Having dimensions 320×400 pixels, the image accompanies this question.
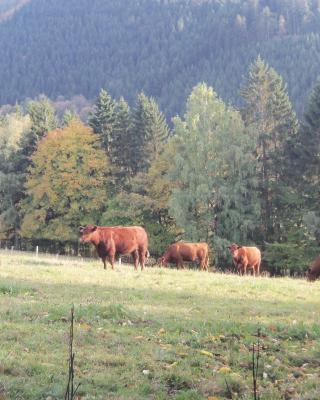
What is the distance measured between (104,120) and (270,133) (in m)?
19.9

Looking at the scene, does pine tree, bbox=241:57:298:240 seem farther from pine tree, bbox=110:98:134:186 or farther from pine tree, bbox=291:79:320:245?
pine tree, bbox=110:98:134:186

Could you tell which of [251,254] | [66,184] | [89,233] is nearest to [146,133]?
[66,184]

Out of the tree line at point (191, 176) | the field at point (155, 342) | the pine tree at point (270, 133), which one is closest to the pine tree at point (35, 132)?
the tree line at point (191, 176)

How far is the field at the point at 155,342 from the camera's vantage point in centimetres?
753

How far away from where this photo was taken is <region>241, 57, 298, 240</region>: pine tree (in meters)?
46.4

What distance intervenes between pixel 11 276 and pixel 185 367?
10204 mm

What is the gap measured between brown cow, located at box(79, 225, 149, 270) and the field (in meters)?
6.40

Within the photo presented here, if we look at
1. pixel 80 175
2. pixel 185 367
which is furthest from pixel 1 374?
pixel 80 175

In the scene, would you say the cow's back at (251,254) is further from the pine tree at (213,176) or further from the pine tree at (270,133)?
the pine tree at (270,133)

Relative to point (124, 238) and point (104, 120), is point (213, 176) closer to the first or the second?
point (104, 120)

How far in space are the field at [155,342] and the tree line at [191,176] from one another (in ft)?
91.1

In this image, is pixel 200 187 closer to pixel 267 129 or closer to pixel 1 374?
pixel 267 129

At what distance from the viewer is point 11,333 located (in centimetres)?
946

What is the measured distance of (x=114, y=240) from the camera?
23.0 metres
